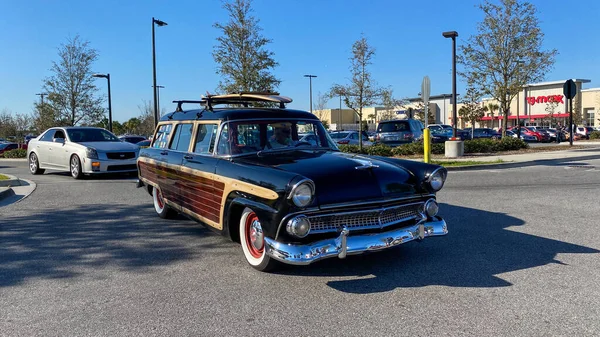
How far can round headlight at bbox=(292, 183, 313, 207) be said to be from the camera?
409 centimetres

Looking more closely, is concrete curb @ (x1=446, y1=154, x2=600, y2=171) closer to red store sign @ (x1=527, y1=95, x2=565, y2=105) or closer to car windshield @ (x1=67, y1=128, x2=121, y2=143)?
car windshield @ (x1=67, y1=128, x2=121, y2=143)

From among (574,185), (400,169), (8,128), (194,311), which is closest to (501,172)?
(574,185)

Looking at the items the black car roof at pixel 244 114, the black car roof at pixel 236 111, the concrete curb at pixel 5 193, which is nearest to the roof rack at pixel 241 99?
the black car roof at pixel 236 111

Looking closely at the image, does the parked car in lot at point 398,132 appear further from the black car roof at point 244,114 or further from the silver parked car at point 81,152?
the black car roof at point 244,114

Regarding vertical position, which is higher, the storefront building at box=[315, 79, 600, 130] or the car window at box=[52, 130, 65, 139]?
the storefront building at box=[315, 79, 600, 130]

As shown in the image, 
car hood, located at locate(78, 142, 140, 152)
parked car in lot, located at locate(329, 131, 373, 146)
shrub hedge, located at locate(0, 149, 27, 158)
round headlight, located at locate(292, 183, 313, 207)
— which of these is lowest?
round headlight, located at locate(292, 183, 313, 207)

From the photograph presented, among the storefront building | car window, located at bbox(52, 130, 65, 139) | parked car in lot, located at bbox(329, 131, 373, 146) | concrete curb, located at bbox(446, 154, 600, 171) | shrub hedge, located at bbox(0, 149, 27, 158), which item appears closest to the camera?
car window, located at bbox(52, 130, 65, 139)

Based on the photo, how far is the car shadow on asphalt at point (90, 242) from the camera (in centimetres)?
507

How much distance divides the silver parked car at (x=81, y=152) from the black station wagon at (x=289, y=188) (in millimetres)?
7294

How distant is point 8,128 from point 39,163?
34.2m

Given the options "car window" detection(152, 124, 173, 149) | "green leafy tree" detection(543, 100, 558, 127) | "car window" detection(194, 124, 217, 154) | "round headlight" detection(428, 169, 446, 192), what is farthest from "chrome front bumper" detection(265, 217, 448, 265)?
"green leafy tree" detection(543, 100, 558, 127)

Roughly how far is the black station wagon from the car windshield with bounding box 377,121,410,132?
16.6 m

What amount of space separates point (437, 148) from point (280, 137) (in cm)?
1641

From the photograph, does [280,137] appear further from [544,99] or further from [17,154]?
[544,99]
